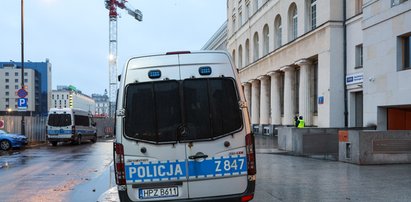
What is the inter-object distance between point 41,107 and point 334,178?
4017 inches

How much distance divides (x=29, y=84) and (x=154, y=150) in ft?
325

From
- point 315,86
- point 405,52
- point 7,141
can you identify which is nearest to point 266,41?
point 315,86

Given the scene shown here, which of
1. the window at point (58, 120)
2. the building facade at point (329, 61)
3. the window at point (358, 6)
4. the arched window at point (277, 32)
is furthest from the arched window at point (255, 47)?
the window at point (58, 120)

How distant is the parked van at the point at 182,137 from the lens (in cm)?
601

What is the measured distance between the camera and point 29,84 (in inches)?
3814

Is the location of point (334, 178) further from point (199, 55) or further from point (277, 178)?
point (199, 55)

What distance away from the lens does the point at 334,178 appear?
34.8 feet

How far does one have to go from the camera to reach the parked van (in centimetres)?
601

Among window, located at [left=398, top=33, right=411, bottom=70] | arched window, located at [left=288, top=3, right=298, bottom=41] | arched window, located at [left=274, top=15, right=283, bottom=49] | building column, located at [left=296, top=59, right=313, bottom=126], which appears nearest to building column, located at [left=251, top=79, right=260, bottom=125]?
arched window, located at [left=274, top=15, right=283, bottom=49]

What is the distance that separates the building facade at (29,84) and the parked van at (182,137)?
3733 inches

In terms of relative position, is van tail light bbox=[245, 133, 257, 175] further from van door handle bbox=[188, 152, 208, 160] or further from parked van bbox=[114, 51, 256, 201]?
van door handle bbox=[188, 152, 208, 160]

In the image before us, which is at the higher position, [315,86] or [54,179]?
[315,86]

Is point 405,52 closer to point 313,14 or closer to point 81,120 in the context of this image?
point 313,14

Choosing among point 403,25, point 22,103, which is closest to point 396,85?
point 403,25
